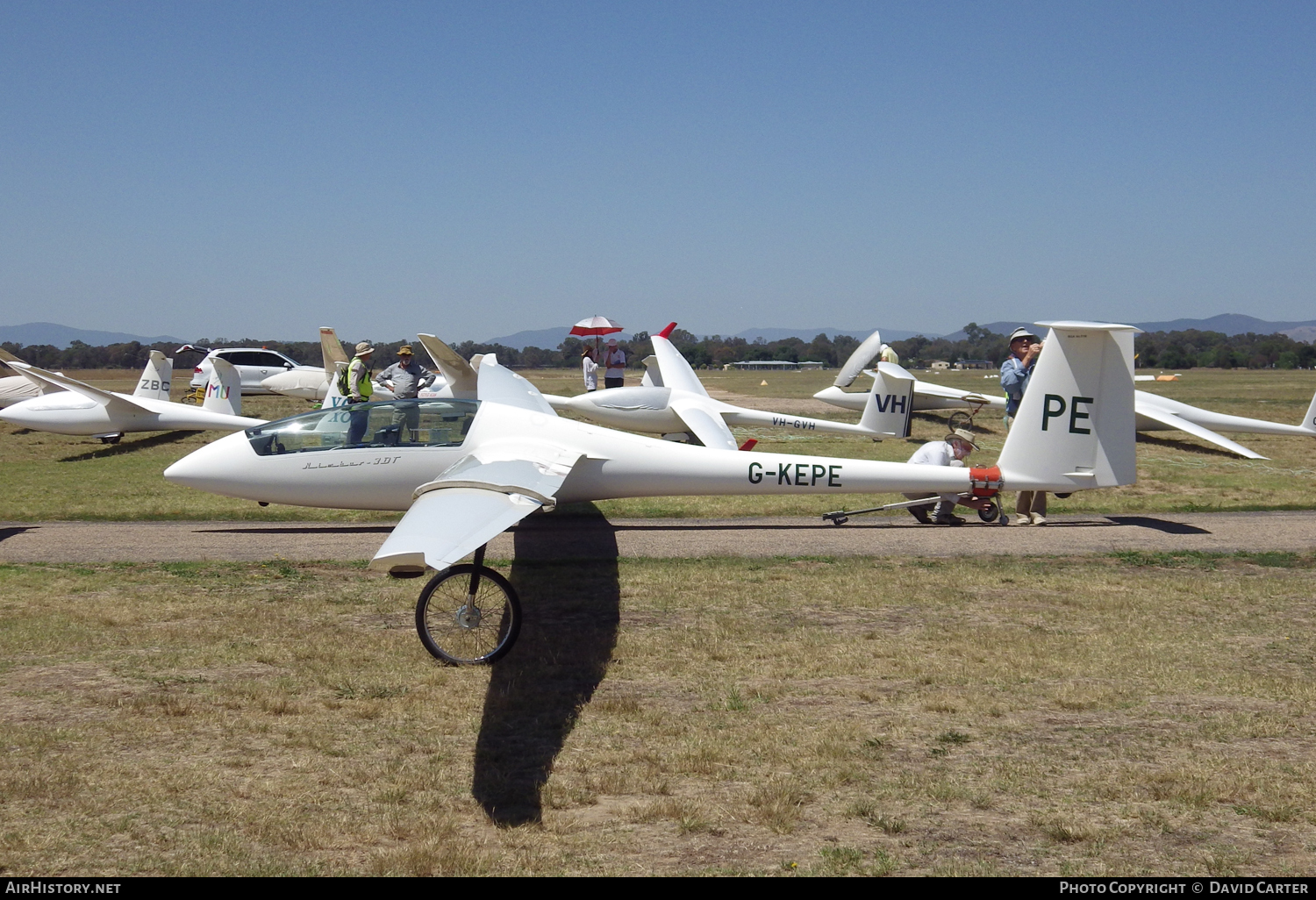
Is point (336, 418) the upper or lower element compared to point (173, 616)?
upper

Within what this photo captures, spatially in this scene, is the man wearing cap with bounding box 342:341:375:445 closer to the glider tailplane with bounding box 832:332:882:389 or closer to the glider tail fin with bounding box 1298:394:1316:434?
the glider tailplane with bounding box 832:332:882:389

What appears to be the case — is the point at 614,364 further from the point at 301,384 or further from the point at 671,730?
the point at 671,730

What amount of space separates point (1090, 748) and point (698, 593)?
174 inches

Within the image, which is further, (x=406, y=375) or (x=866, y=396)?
(x=866, y=396)

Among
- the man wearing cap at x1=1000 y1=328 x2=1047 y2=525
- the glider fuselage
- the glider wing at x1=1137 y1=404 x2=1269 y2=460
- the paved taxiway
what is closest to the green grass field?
the glider wing at x1=1137 y1=404 x2=1269 y2=460

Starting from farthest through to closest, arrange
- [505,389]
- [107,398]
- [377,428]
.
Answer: [107,398] < [505,389] < [377,428]

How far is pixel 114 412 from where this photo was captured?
2130 centimetres

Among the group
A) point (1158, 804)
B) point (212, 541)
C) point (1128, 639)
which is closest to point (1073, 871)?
point (1158, 804)

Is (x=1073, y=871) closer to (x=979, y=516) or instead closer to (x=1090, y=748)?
(x=1090, y=748)

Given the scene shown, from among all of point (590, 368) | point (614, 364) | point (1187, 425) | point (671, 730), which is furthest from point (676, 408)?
point (671, 730)

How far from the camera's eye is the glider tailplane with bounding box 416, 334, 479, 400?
60.1 ft

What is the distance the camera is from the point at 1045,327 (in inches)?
461

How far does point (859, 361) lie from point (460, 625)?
22660 mm

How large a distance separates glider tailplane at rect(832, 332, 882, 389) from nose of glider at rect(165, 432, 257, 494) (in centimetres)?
1945
